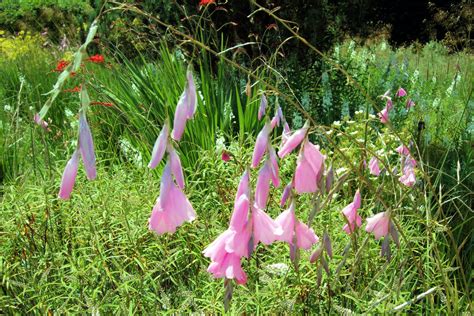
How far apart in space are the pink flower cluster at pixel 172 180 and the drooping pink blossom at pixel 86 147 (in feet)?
0.33

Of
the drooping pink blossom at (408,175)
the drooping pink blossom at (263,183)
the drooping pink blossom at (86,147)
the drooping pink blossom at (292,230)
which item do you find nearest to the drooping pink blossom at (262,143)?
the drooping pink blossom at (263,183)

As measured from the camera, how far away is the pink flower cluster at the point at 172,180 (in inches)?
38.7

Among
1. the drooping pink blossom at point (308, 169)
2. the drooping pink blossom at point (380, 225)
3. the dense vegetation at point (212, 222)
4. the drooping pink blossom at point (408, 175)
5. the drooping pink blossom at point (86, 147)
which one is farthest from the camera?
the drooping pink blossom at point (408, 175)

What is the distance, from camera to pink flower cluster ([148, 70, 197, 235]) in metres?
0.98

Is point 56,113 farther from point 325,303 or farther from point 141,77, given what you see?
point 325,303

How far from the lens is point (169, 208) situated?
1.01 meters

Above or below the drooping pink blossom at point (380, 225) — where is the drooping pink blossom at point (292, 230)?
above

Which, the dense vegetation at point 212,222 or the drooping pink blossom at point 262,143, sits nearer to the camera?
the drooping pink blossom at point 262,143

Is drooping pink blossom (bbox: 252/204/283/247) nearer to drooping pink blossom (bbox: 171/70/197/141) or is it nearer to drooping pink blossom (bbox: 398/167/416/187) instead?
drooping pink blossom (bbox: 171/70/197/141)

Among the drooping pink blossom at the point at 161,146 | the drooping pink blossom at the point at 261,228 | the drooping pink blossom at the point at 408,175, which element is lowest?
the drooping pink blossom at the point at 408,175

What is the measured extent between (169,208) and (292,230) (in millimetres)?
262

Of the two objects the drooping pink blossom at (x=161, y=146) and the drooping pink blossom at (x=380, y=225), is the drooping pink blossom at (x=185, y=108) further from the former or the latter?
the drooping pink blossom at (x=380, y=225)

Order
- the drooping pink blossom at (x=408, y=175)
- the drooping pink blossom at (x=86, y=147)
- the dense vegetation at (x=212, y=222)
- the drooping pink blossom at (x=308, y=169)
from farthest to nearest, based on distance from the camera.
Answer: the drooping pink blossom at (x=408, y=175), the dense vegetation at (x=212, y=222), the drooping pink blossom at (x=308, y=169), the drooping pink blossom at (x=86, y=147)

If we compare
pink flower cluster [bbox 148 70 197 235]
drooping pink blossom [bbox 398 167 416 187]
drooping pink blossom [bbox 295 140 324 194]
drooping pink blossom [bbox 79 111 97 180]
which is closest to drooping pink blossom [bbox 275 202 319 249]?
drooping pink blossom [bbox 295 140 324 194]
